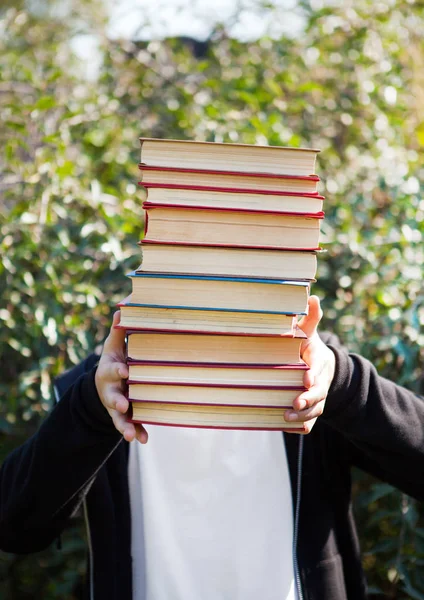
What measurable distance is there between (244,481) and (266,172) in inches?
24.0

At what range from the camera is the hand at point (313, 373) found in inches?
39.8

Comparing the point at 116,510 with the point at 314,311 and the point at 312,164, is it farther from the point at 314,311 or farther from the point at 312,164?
the point at 312,164

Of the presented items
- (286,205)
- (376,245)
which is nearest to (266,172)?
(286,205)

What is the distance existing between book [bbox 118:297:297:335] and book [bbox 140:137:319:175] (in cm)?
21

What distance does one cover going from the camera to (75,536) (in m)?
1.98

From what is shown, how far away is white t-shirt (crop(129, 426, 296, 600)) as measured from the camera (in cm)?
127

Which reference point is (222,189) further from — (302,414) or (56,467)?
(56,467)

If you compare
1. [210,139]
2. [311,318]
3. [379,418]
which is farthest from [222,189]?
[210,139]

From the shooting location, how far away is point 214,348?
1005mm

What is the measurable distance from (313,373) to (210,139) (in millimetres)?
1330

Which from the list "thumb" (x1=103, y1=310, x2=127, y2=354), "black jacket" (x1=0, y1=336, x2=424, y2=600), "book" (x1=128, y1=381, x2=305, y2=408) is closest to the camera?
"book" (x1=128, y1=381, x2=305, y2=408)

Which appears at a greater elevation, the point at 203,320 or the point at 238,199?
the point at 238,199

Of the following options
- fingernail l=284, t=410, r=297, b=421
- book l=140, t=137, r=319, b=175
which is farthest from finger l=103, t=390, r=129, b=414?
book l=140, t=137, r=319, b=175

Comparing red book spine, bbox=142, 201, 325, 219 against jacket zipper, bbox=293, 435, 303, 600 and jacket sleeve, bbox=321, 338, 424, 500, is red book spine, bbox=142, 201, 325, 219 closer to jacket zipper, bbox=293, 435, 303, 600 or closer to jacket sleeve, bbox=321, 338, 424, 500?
jacket sleeve, bbox=321, 338, 424, 500
